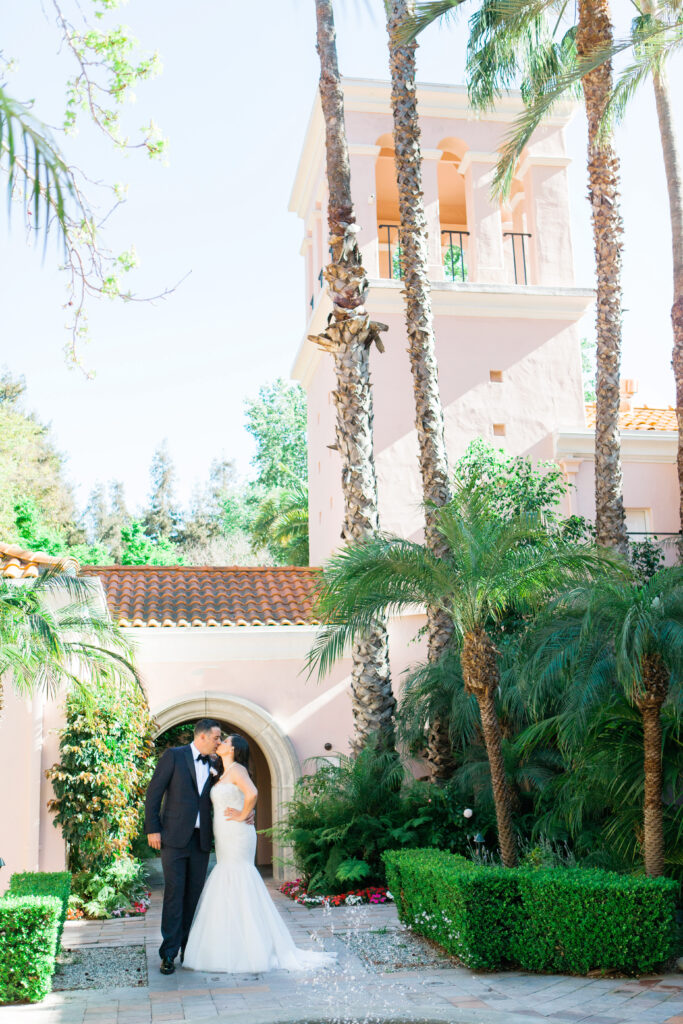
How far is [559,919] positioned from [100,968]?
3879 mm

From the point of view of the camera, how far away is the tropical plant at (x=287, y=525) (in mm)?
28156

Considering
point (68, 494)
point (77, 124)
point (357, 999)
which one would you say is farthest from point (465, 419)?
point (68, 494)

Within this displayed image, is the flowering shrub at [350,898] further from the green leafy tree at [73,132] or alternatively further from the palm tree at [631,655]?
the green leafy tree at [73,132]

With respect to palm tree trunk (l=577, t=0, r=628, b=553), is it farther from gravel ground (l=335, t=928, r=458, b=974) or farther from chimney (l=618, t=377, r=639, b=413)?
chimney (l=618, t=377, r=639, b=413)

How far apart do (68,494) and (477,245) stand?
1347 inches

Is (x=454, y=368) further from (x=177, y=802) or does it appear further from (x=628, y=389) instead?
(x=177, y=802)

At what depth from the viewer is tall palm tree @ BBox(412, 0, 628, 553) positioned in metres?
14.4

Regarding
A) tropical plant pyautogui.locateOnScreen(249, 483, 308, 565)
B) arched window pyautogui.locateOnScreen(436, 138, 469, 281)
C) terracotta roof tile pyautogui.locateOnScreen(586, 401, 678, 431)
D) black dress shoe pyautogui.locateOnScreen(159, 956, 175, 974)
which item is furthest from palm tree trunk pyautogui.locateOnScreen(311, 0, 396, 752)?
tropical plant pyautogui.locateOnScreen(249, 483, 308, 565)

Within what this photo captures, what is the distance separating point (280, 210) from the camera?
24453 mm

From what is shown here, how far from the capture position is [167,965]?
7637 millimetres

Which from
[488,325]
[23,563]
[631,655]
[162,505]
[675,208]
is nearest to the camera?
[631,655]

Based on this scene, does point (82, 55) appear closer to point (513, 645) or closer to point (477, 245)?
point (513, 645)

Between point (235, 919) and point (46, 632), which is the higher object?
point (46, 632)

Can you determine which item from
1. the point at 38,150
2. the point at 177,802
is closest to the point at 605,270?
the point at 177,802
